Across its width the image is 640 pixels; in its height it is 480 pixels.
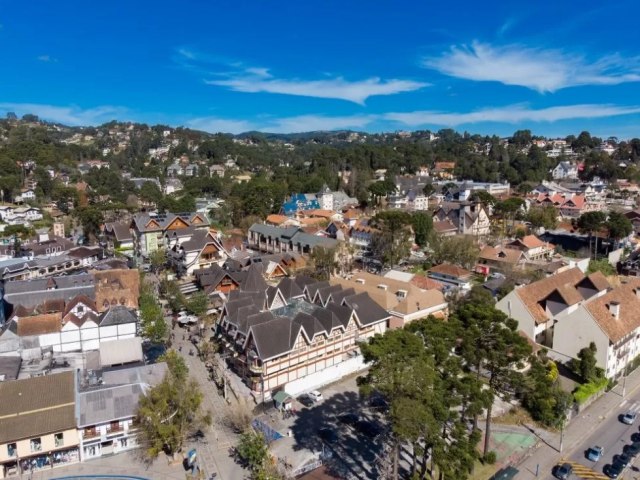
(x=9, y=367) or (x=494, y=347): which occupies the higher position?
(x=494, y=347)

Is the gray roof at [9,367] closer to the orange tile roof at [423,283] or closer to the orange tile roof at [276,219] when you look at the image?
the orange tile roof at [423,283]

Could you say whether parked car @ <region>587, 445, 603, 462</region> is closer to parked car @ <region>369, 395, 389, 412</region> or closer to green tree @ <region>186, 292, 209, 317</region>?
parked car @ <region>369, 395, 389, 412</region>

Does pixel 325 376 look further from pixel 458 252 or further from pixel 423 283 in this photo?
pixel 458 252

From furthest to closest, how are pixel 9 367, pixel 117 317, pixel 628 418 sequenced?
pixel 117 317
pixel 9 367
pixel 628 418

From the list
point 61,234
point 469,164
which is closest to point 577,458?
point 61,234

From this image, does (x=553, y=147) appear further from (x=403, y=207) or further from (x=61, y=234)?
(x=61, y=234)

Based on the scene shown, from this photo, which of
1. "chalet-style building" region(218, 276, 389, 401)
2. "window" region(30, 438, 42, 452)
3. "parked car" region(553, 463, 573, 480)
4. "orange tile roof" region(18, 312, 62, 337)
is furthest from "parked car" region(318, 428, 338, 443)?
"orange tile roof" region(18, 312, 62, 337)

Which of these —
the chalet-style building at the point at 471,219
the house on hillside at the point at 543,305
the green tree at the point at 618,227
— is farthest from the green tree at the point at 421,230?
the house on hillside at the point at 543,305

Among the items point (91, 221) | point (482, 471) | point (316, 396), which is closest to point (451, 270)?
point (316, 396)
